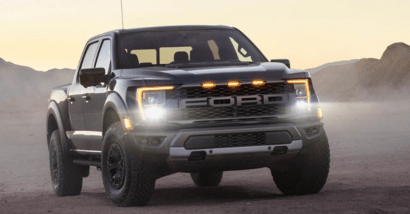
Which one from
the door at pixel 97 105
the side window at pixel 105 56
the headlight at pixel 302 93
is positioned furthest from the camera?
the side window at pixel 105 56

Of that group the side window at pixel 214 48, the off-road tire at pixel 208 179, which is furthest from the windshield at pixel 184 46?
the off-road tire at pixel 208 179

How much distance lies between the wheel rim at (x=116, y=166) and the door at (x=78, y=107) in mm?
1367

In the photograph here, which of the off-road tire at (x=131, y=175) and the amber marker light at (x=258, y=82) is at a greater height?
the amber marker light at (x=258, y=82)

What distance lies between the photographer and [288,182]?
9508mm

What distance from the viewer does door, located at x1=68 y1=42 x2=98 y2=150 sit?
1028 centimetres

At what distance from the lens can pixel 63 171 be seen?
11.3m

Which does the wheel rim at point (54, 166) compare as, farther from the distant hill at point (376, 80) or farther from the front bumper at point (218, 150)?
the distant hill at point (376, 80)

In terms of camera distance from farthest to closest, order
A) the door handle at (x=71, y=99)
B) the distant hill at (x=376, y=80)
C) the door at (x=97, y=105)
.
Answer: the distant hill at (x=376, y=80) → the door handle at (x=71, y=99) → the door at (x=97, y=105)

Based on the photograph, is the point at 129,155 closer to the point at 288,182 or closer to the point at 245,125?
the point at 245,125

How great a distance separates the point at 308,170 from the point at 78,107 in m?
3.09

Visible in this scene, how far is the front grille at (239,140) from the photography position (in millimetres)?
8195

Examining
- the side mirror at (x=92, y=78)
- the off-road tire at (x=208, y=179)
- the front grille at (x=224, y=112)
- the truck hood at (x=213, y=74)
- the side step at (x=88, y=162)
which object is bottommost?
the off-road tire at (x=208, y=179)

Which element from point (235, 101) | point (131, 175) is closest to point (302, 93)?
point (235, 101)

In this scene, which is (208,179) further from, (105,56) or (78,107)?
(105,56)
